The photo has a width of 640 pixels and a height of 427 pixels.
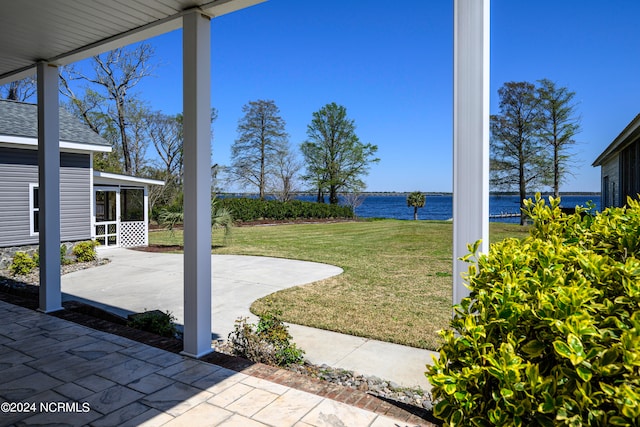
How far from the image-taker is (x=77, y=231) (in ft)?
32.2

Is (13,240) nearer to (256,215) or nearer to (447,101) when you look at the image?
(256,215)

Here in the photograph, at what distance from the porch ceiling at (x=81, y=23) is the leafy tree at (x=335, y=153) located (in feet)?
80.0

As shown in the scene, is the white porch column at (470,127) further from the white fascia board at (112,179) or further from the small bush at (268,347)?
the white fascia board at (112,179)

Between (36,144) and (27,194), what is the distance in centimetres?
115

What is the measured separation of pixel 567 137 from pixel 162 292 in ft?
55.7

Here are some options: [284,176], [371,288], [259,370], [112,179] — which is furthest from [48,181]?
[284,176]

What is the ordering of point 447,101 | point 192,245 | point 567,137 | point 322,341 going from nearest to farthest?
point 192,245 < point 322,341 < point 567,137 < point 447,101

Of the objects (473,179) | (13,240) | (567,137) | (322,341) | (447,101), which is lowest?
(322,341)

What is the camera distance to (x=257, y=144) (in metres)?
26.0

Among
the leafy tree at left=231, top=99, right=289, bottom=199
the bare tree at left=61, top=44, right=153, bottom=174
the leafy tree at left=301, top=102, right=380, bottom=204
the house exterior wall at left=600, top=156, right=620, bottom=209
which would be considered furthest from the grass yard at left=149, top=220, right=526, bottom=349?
the leafy tree at left=301, top=102, right=380, bottom=204

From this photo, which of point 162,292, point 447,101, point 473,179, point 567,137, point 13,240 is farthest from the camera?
point 447,101

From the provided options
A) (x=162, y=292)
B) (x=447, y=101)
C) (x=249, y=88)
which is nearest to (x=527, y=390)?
(x=162, y=292)

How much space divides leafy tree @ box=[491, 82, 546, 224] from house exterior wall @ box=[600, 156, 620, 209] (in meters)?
6.52

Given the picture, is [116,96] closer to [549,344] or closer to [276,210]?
[276,210]
